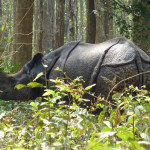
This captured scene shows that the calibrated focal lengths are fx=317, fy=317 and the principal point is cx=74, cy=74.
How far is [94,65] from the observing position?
5523 mm

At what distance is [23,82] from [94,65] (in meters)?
2.05

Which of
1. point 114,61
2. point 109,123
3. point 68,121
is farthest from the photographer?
point 114,61

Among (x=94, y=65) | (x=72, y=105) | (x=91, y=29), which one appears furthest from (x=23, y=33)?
(x=72, y=105)

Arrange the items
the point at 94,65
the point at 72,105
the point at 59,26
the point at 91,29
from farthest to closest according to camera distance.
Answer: the point at 59,26 < the point at 91,29 < the point at 94,65 < the point at 72,105

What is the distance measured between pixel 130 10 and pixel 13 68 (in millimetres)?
3709

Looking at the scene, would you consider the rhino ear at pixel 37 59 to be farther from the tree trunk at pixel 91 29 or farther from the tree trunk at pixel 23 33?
the tree trunk at pixel 91 29

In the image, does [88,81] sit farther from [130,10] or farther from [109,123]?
[130,10]

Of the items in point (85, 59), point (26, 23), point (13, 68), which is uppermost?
point (26, 23)

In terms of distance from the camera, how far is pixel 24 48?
898 cm

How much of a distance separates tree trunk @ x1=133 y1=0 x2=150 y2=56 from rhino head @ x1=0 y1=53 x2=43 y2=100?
11.0 ft

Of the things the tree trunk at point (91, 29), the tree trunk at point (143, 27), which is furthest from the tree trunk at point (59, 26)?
the tree trunk at point (143, 27)

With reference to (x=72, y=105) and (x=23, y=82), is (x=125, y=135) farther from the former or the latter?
(x=23, y=82)

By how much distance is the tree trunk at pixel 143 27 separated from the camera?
8.77 m

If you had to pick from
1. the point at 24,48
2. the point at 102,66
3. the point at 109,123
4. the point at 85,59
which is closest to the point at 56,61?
the point at 85,59
